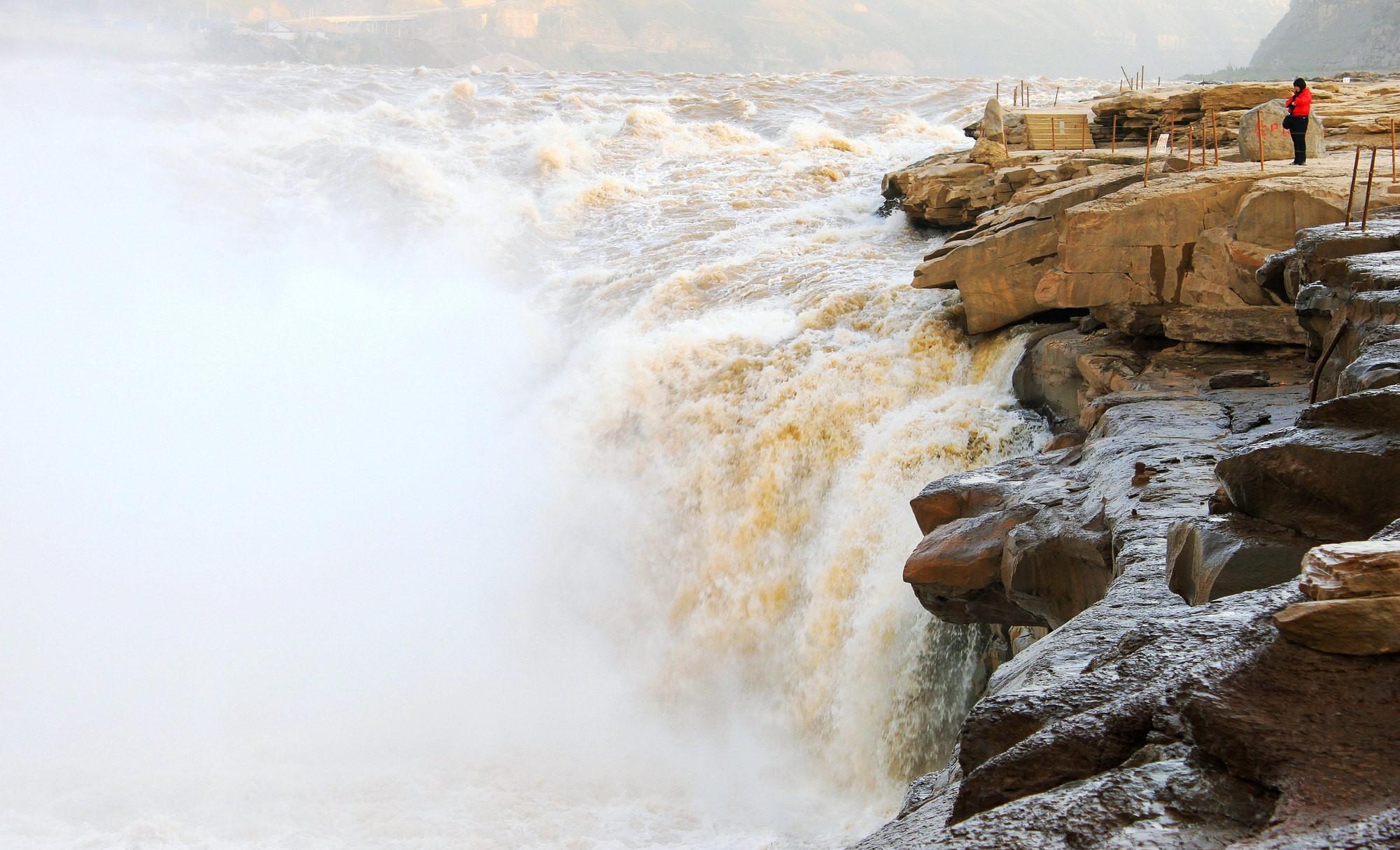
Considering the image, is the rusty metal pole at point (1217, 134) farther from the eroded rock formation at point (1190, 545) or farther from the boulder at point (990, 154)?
the boulder at point (990, 154)

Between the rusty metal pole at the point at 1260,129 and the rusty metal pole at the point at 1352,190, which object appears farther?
the rusty metal pole at the point at 1260,129

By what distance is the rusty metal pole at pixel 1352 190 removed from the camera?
7961 mm

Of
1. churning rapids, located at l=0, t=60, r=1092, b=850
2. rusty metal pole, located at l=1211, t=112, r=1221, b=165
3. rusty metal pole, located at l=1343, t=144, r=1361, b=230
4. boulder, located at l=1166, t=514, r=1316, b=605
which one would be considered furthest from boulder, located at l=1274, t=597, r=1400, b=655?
rusty metal pole, located at l=1211, t=112, r=1221, b=165

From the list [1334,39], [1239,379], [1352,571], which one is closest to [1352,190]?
[1239,379]

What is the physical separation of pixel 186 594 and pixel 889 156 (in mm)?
15328

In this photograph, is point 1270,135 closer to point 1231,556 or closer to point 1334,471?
point 1334,471

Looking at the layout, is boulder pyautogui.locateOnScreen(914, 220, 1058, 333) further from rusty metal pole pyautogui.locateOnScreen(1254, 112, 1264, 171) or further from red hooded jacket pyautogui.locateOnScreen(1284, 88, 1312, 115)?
red hooded jacket pyautogui.locateOnScreen(1284, 88, 1312, 115)

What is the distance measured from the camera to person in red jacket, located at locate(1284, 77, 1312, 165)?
11.3m

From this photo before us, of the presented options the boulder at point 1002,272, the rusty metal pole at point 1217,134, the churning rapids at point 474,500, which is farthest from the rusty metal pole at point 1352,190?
the churning rapids at point 474,500

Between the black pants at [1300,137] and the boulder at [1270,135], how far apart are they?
0.55 meters

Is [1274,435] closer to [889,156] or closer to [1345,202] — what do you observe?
[1345,202]

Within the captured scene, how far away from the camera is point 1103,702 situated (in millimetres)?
3756

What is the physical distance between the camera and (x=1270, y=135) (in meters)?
12.2

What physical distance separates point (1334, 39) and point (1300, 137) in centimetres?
4155
